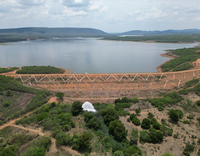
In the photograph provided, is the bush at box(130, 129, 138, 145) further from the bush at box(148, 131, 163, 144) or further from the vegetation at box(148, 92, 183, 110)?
the vegetation at box(148, 92, 183, 110)

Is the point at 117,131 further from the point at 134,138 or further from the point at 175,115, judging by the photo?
the point at 175,115

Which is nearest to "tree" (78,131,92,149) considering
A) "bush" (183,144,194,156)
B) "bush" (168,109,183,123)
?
"bush" (183,144,194,156)

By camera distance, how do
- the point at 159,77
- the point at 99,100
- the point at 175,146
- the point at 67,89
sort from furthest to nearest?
the point at 159,77, the point at 67,89, the point at 99,100, the point at 175,146

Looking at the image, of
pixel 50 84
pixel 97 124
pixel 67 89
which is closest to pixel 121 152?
pixel 97 124

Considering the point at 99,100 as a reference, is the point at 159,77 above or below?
above

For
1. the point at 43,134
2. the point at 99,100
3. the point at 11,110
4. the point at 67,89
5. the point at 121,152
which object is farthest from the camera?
the point at 67,89

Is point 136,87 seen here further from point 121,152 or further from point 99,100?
point 121,152

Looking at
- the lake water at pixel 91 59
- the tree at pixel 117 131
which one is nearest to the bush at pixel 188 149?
the tree at pixel 117 131
